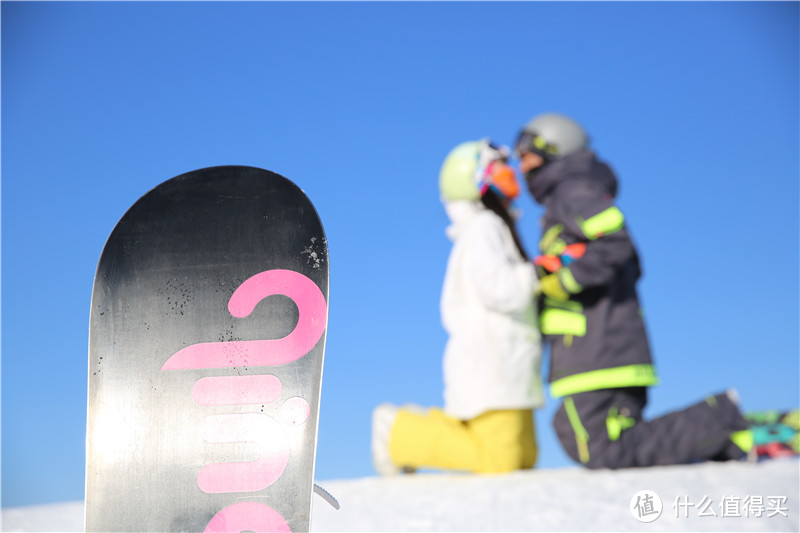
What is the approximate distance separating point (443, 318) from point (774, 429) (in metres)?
1.58

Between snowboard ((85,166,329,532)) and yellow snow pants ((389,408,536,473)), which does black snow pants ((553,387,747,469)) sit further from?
snowboard ((85,166,329,532))

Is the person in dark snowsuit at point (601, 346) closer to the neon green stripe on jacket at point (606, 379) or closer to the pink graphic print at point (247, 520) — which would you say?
the neon green stripe on jacket at point (606, 379)

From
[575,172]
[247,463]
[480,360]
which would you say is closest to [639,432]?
[480,360]

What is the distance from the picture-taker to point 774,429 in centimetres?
332

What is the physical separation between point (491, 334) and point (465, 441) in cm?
49

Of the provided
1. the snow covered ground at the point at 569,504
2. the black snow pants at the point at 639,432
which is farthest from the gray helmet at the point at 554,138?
the snow covered ground at the point at 569,504

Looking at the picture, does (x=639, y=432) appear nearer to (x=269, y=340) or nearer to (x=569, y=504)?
(x=569, y=504)

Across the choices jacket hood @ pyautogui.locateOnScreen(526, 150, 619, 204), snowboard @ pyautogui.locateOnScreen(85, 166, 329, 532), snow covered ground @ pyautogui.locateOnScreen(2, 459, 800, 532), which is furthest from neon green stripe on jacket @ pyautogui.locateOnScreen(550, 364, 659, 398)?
snowboard @ pyautogui.locateOnScreen(85, 166, 329, 532)

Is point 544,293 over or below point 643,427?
over

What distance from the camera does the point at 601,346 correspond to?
3184 mm

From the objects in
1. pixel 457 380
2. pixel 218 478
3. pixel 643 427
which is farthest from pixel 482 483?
pixel 218 478

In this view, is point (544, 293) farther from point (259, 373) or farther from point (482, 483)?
point (259, 373)

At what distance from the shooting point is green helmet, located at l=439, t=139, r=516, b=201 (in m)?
3.57

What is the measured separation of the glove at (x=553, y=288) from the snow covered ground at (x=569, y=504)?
2.50ft
